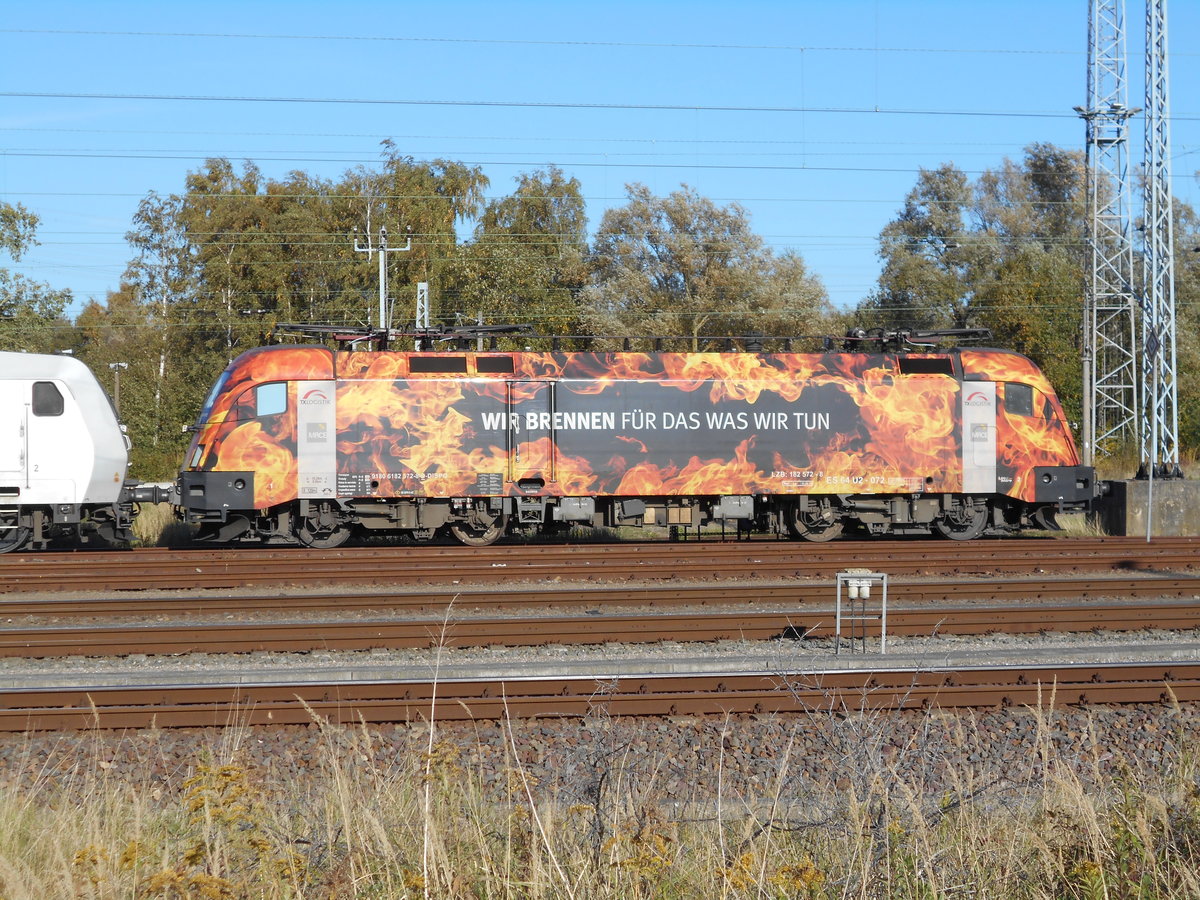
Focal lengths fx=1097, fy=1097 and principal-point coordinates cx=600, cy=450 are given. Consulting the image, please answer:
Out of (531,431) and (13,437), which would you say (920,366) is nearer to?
(531,431)

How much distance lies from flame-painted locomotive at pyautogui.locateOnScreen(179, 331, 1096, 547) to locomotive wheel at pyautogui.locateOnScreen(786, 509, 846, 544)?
0.04m

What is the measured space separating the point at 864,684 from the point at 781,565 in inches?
256

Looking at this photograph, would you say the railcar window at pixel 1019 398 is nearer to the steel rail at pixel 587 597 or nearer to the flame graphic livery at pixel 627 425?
the flame graphic livery at pixel 627 425

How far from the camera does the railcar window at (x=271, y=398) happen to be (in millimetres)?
16641

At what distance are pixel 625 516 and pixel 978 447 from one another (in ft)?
19.6

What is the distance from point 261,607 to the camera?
12055 mm

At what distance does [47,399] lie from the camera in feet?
55.6

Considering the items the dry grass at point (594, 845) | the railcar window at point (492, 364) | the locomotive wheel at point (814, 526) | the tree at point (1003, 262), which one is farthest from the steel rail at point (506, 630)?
Result: the tree at point (1003, 262)

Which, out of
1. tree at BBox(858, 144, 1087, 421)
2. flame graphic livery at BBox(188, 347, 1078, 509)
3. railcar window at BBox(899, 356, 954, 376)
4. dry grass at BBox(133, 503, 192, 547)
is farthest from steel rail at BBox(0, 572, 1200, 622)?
tree at BBox(858, 144, 1087, 421)

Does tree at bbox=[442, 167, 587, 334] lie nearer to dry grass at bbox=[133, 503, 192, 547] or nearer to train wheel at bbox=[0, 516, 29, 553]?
dry grass at bbox=[133, 503, 192, 547]

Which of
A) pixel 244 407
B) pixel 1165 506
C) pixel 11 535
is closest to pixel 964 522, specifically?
pixel 1165 506

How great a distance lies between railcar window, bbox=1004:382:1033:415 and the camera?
18328mm

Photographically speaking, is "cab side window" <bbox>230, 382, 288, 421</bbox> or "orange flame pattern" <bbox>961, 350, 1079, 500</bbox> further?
"orange flame pattern" <bbox>961, 350, 1079, 500</bbox>

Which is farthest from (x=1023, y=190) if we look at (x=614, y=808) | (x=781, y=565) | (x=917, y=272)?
(x=614, y=808)
